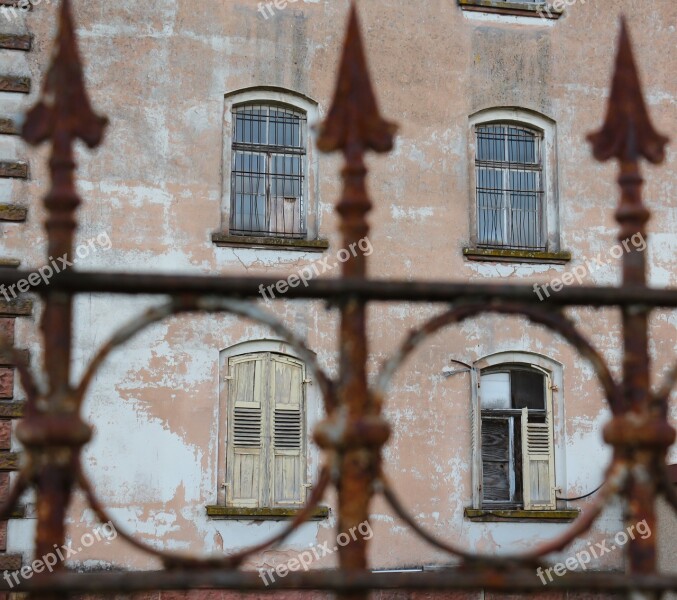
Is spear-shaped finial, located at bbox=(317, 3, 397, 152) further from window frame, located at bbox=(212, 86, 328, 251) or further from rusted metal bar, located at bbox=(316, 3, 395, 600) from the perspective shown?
window frame, located at bbox=(212, 86, 328, 251)

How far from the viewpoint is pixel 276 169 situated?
13445 mm

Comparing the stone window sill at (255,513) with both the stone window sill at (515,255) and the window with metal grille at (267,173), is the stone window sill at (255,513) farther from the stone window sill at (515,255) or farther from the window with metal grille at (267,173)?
the stone window sill at (515,255)

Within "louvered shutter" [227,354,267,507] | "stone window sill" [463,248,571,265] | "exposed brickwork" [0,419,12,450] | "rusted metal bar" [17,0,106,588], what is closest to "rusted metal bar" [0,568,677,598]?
"rusted metal bar" [17,0,106,588]

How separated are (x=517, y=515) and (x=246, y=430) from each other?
3.30 m

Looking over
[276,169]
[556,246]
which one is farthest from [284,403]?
[556,246]

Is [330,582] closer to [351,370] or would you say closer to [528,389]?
[351,370]

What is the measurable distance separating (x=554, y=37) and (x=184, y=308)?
12719mm

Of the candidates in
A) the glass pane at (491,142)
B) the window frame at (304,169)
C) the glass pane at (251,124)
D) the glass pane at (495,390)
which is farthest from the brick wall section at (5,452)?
the glass pane at (491,142)

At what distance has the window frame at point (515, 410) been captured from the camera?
43.0 feet

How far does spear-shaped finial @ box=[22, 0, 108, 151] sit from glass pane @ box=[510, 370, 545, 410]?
11.5 m

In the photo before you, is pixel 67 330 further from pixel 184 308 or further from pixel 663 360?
pixel 663 360

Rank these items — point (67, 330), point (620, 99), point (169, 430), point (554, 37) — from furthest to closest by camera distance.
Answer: point (554, 37) < point (169, 430) < point (620, 99) < point (67, 330)

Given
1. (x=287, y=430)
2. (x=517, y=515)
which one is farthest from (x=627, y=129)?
(x=517, y=515)

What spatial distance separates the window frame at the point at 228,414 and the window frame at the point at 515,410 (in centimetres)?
185
